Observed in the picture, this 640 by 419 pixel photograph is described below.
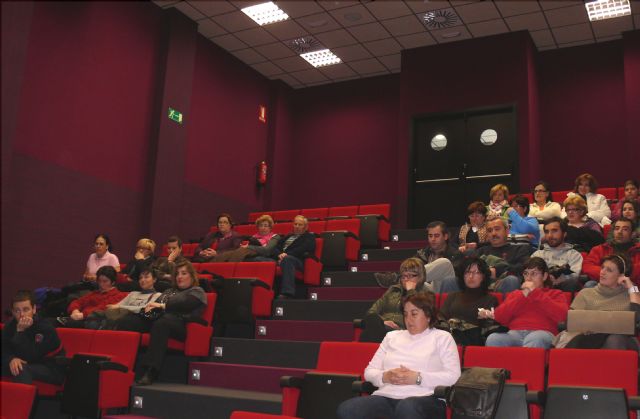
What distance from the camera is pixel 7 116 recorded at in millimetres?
788

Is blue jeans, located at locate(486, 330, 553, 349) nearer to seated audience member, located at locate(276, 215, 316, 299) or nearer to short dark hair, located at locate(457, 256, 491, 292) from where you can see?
short dark hair, located at locate(457, 256, 491, 292)

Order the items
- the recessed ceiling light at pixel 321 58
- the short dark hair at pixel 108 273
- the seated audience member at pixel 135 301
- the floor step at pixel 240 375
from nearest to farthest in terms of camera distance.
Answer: the floor step at pixel 240 375 < the seated audience member at pixel 135 301 < the short dark hair at pixel 108 273 < the recessed ceiling light at pixel 321 58

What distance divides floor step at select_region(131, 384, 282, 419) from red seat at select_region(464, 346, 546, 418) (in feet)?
3.51

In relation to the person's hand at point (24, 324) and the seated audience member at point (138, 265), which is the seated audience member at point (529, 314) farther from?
the seated audience member at point (138, 265)

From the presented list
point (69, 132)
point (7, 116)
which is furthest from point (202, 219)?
point (7, 116)

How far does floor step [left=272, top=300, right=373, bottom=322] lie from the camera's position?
448 centimetres

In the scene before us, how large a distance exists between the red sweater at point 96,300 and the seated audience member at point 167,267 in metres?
0.31

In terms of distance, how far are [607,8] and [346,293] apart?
4.32 metres

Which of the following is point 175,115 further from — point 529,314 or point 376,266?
point 529,314

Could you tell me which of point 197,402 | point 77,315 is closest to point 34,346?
point 77,315

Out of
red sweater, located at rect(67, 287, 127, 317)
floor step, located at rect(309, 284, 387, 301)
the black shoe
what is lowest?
the black shoe

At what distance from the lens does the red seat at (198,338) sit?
4086 mm

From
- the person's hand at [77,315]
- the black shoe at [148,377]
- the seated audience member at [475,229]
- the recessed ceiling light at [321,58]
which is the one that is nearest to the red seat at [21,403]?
the black shoe at [148,377]

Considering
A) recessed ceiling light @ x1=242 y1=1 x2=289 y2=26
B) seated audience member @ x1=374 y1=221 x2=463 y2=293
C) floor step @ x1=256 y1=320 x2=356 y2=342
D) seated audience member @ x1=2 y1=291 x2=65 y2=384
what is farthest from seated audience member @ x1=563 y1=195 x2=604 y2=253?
recessed ceiling light @ x1=242 y1=1 x2=289 y2=26
